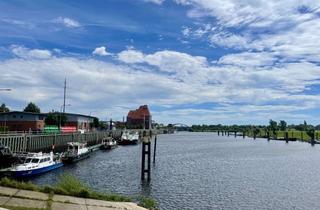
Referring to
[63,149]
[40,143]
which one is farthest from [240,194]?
[63,149]

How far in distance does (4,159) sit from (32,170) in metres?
4.23

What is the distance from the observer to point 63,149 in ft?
353

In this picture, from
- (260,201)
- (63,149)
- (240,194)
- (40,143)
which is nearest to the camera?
(260,201)

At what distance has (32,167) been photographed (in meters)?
62.2

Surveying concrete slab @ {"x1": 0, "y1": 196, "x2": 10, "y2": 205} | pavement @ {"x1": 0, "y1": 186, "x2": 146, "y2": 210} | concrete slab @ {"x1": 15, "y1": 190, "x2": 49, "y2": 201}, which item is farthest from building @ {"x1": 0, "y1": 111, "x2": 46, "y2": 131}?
concrete slab @ {"x1": 0, "y1": 196, "x2": 10, "y2": 205}

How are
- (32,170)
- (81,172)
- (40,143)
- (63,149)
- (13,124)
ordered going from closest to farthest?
(32,170) < (81,172) < (40,143) < (63,149) < (13,124)

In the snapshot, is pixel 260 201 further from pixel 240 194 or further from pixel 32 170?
pixel 32 170

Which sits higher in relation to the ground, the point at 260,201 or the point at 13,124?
the point at 13,124

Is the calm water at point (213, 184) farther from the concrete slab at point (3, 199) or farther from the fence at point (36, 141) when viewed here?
the concrete slab at point (3, 199)

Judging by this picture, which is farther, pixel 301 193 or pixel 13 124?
pixel 13 124

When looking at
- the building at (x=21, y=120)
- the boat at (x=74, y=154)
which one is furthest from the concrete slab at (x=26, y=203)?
the building at (x=21, y=120)

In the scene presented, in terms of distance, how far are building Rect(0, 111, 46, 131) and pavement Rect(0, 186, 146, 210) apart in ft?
340

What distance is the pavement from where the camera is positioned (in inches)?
838

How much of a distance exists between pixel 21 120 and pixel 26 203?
110m
